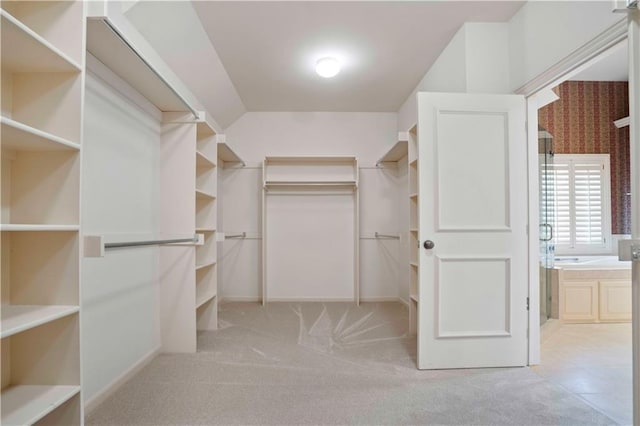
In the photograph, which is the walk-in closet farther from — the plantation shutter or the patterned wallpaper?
the patterned wallpaper

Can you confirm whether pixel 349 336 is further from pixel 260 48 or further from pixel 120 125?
pixel 260 48

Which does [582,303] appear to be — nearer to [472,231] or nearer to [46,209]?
[472,231]

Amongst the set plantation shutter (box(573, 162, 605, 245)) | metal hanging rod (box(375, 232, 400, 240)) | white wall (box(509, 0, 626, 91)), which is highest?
white wall (box(509, 0, 626, 91))

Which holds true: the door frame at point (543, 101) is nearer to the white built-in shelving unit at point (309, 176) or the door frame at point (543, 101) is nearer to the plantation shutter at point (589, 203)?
the white built-in shelving unit at point (309, 176)

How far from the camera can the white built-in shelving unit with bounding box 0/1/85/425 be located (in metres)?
1.22

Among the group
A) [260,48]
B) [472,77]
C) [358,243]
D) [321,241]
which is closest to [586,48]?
[472,77]

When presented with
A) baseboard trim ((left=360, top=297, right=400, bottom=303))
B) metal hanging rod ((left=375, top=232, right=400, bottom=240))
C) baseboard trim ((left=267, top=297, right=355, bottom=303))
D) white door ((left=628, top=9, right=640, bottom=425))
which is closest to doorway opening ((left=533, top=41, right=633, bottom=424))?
white door ((left=628, top=9, right=640, bottom=425))

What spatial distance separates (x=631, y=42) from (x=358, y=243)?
120 inches

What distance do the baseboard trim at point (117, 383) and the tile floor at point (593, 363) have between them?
2716 mm

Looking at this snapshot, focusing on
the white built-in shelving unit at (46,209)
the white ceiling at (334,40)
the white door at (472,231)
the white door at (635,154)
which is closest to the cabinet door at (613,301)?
the white door at (472,231)

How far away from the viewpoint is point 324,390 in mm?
1991

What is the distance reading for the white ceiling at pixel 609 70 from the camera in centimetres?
372

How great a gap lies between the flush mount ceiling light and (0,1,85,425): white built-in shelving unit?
2.12 m

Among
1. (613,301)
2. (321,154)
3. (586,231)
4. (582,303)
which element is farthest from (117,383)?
(586,231)
